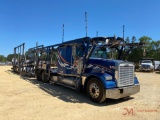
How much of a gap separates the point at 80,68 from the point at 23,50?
12.4m

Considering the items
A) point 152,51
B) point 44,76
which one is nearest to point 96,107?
point 44,76

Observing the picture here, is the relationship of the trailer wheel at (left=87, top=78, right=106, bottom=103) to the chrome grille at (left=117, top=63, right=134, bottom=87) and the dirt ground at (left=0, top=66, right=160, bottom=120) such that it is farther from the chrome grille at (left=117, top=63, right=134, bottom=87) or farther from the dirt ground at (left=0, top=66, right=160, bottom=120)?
the chrome grille at (left=117, top=63, right=134, bottom=87)

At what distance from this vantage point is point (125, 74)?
7.61 meters

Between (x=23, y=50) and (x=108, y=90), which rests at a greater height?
(x=23, y=50)

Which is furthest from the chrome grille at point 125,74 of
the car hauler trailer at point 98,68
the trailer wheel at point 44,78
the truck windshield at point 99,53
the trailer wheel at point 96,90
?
the trailer wheel at point 44,78

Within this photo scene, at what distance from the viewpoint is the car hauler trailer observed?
7.24 meters

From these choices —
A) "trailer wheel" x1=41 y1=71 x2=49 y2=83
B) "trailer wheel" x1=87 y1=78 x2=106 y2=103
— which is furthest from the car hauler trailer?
"trailer wheel" x1=41 y1=71 x2=49 y2=83

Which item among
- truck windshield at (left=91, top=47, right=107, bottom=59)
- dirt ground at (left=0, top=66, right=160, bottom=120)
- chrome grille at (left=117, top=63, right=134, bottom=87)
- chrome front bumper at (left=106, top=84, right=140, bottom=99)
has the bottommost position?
dirt ground at (left=0, top=66, right=160, bottom=120)

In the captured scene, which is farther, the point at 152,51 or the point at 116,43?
the point at 152,51

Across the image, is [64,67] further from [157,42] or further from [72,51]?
[157,42]

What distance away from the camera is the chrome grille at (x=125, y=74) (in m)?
7.38

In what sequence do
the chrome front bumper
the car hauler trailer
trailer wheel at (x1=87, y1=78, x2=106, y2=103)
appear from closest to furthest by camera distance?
the chrome front bumper, trailer wheel at (x1=87, y1=78, x2=106, y2=103), the car hauler trailer

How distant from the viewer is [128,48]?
8.59 meters

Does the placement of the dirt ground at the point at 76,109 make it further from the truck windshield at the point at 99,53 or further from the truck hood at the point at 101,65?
the truck windshield at the point at 99,53
